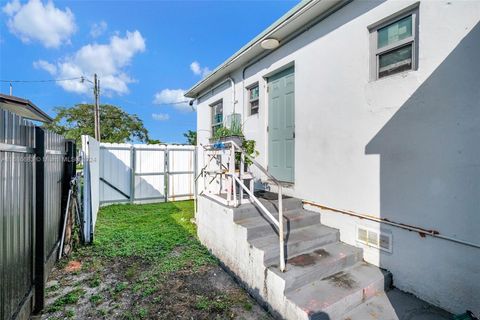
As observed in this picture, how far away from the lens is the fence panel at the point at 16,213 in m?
1.72

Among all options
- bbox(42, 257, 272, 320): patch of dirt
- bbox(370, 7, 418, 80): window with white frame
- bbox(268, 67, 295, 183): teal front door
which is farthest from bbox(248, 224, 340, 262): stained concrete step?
bbox(370, 7, 418, 80): window with white frame

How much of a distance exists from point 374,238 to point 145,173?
7606 millimetres

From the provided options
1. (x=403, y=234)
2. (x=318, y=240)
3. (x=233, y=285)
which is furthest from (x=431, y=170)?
(x=233, y=285)

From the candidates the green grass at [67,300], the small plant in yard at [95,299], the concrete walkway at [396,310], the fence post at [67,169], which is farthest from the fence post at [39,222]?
the concrete walkway at [396,310]

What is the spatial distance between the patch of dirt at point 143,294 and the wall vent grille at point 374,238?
166 centimetres

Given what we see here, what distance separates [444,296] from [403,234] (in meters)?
0.66

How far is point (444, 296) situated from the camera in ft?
7.66

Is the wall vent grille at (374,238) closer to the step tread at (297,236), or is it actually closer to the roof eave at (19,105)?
the step tread at (297,236)

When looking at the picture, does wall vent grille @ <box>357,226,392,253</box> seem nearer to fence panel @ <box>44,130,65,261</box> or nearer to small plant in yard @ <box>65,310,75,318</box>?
small plant in yard @ <box>65,310,75,318</box>

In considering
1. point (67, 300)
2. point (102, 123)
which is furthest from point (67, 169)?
point (102, 123)

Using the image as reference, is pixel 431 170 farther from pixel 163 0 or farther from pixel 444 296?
pixel 163 0

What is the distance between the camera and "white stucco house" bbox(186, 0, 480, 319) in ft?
7.36

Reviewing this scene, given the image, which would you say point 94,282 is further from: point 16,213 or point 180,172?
point 180,172

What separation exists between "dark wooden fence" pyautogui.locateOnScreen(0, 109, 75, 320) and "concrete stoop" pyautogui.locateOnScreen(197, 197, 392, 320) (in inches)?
88.9
